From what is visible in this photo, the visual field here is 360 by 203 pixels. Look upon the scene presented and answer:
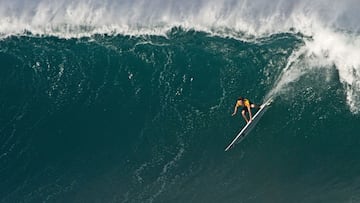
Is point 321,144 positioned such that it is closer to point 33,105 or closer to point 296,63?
point 296,63

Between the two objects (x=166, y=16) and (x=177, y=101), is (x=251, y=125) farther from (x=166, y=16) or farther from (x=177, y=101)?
(x=166, y=16)

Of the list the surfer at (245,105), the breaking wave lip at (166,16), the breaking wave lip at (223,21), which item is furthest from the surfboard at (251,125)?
the breaking wave lip at (166,16)

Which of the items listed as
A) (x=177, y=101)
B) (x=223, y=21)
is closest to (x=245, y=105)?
(x=177, y=101)

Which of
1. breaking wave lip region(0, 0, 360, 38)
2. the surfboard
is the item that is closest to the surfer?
the surfboard

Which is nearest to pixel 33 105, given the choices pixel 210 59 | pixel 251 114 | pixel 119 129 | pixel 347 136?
pixel 119 129

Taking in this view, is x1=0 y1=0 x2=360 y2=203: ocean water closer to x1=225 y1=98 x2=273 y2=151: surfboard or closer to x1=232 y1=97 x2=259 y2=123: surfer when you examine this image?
x1=225 y1=98 x2=273 y2=151: surfboard
